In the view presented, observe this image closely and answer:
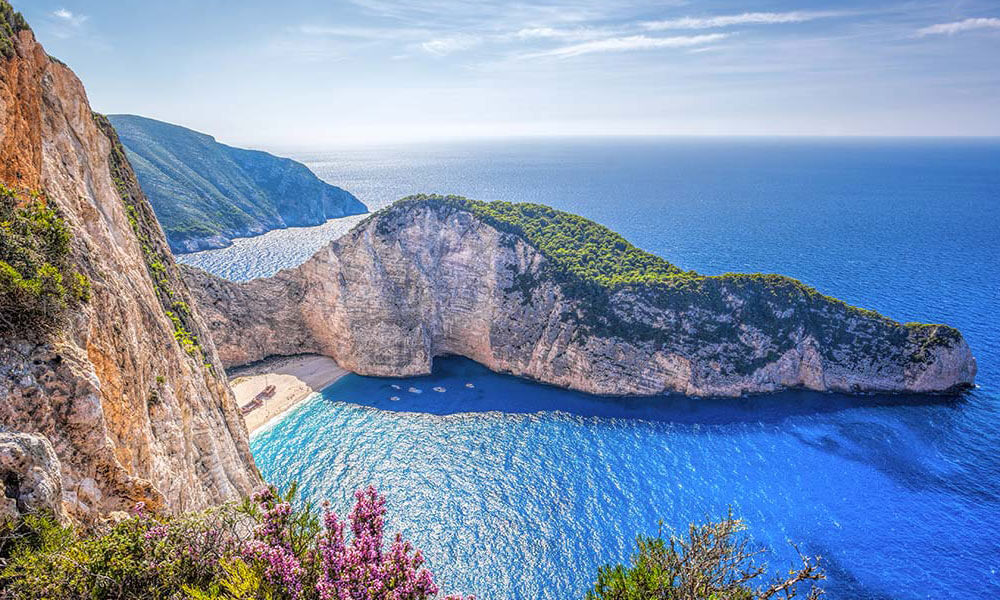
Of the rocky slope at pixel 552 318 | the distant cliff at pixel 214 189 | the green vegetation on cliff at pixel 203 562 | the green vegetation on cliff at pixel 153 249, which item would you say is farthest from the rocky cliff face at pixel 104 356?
the distant cliff at pixel 214 189

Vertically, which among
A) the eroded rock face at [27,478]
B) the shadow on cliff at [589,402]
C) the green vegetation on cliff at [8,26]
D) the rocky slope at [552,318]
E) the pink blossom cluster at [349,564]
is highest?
the green vegetation on cliff at [8,26]

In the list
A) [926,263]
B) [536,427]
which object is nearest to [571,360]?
[536,427]

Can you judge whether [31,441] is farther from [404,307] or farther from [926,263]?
[926,263]

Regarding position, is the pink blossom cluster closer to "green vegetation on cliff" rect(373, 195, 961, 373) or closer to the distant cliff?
"green vegetation on cliff" rect(373, 195, 961, 373)

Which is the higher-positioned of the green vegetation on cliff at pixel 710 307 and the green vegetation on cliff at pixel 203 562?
the green vegetation on cliff at pixel 203 562

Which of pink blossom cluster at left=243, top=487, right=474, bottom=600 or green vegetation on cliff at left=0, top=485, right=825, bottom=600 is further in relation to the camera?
pink blossom cluster at left=243, top=487, right=474, bottom=600

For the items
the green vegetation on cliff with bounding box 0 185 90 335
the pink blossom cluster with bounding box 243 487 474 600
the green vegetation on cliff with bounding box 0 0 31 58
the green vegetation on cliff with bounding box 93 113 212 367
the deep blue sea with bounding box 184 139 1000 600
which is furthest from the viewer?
the deep blue sea with bounding box 184 139 1000 600

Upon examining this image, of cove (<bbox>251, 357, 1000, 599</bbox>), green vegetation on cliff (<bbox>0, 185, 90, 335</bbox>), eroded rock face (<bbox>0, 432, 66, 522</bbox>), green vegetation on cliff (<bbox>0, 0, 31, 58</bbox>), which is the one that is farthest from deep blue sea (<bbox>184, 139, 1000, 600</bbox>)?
green vegetation on cliff (<bbox>0, 0, 31, 58</bbox>)

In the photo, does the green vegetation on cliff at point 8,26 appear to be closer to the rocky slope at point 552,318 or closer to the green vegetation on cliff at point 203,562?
the green vegetation on cliff at point 203,562
